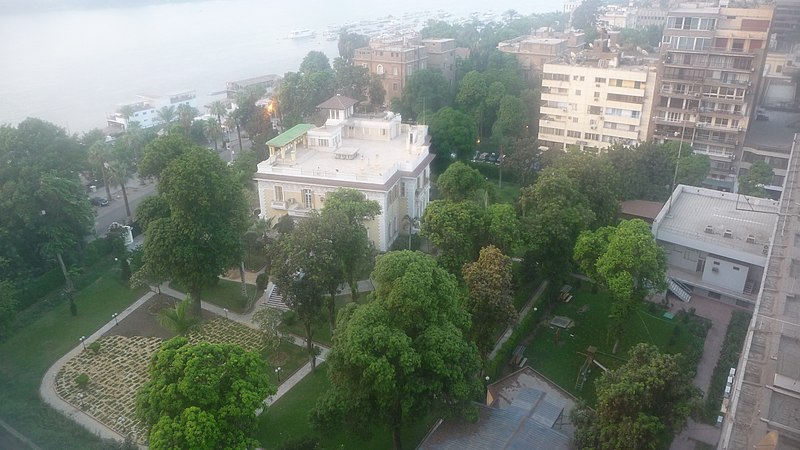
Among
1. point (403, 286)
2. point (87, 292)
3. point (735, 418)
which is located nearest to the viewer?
point (735, 418)

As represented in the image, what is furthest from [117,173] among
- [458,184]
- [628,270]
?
[628,270]

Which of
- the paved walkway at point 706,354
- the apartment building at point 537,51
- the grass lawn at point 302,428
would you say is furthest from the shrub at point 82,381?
the apartment building at point 537,51

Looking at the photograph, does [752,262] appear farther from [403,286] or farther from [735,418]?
[403,286]

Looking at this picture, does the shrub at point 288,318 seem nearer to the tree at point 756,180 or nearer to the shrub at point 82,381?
the shrub at point 82,381

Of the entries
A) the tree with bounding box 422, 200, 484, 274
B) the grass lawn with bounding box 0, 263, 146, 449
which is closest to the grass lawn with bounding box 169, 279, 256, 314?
the grass lawn with bounding box 0, 263, 146, 449

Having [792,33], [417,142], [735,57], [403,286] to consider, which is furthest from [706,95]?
[403,286]
